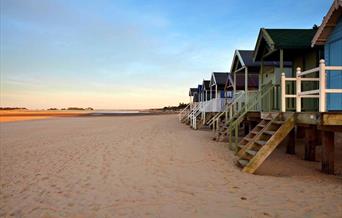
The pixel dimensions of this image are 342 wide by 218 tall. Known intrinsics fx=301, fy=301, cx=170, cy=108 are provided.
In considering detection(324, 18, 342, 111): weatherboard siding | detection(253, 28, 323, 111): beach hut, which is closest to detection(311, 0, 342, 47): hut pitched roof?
detection(324, 18, 342, 111): weatherboard siding

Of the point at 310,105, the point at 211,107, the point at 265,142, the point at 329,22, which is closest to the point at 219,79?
the point at 211,107

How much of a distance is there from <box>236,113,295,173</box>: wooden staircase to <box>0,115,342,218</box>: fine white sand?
1.13 ft

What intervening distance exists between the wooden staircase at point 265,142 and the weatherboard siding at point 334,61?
7.07 feet

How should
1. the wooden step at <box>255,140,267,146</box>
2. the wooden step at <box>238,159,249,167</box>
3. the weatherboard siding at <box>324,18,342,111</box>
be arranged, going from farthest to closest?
the weatherboard siding at <box>324,18,342,111</box>
the wooden step at <box>238,159,249,167</box>
the wooden step at <box>255,140,267,146</box>

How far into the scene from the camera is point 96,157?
11172 millimetres

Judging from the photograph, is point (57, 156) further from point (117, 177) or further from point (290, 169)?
point (290, 169)

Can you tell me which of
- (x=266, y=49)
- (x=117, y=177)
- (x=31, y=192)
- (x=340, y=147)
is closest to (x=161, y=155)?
(x=117, y=177)

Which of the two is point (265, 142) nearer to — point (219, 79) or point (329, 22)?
point (329, 22)

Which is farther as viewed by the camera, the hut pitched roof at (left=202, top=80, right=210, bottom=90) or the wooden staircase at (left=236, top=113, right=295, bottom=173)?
the hut pitched roof at (left=202, top=80, right=210, bottom=90)

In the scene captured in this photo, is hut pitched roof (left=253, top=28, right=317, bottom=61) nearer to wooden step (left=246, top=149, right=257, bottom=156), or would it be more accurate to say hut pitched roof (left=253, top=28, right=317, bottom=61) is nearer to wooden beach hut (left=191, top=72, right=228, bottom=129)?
wooden step (left=246, top=149, right=257, bottom=156)

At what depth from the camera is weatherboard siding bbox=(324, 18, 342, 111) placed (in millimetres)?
9570

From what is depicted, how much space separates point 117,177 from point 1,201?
9.14 feet

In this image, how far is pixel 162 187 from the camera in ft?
23.4

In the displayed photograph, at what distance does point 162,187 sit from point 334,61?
23.2 feet
